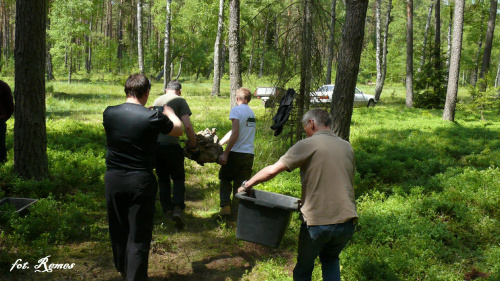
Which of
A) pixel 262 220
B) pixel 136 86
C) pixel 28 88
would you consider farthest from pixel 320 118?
pixel 28 88

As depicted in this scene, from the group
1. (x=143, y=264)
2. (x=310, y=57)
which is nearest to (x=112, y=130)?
(x=143, y=264)

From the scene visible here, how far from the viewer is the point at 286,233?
611cm

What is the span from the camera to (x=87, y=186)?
725 centimetres

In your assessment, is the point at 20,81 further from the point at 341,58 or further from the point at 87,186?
the point at 341,58

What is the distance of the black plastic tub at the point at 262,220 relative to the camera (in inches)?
148

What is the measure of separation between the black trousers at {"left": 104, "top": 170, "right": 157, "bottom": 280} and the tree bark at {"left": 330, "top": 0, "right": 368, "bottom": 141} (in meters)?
4.15

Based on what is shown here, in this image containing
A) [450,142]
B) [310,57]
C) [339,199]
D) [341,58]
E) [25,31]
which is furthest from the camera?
[450,142]

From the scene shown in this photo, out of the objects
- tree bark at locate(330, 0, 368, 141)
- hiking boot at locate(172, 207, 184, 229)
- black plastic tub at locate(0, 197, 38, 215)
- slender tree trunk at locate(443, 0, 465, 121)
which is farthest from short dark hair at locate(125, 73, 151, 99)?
slender tree trunk at locate(443, 0, 465, 121)

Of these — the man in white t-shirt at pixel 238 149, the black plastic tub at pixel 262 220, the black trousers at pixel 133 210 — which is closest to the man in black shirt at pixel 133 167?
the black trousers at pixel 133 210

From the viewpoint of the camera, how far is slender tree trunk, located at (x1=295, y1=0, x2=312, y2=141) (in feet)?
26.3

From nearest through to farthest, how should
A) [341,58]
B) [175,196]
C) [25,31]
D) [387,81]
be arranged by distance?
[175,196] → [25,31] → [341,58] → [387,81]

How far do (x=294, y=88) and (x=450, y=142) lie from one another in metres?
6.36

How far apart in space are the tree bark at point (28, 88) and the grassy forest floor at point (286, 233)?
426 mm

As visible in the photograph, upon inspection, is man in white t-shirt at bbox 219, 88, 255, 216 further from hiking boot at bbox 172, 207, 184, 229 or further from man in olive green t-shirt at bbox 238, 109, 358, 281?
man in olive green t-shirt at bbox 238, 109, 358, 281
